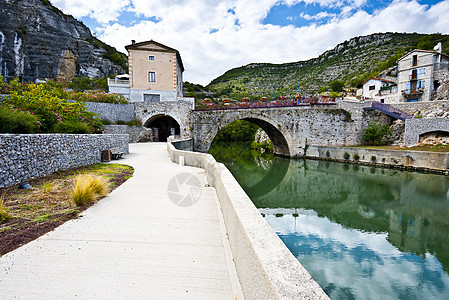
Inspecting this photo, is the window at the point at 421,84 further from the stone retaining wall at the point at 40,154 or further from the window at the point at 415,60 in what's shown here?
the stone retaining wall at the point at 40,154

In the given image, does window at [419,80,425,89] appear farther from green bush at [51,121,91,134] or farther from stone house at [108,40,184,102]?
green bush at [51,121,91,134]

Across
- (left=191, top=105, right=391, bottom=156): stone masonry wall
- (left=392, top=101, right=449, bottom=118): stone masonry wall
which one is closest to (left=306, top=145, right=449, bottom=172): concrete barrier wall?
(left=191, top=105, right=391, bottom=156): stone masonry wall

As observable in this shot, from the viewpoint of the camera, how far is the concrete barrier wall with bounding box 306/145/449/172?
1418 centimetres

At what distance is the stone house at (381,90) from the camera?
98.6 feet

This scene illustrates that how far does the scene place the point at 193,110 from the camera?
21547mm

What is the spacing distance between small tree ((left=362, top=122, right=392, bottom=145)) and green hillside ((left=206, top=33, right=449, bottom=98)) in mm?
26881

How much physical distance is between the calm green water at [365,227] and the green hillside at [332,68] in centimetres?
3804

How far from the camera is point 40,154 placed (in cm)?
596

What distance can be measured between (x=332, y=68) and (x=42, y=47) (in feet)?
228

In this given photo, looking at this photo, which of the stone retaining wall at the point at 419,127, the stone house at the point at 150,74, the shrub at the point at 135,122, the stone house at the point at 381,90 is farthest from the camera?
the stone house at the point at 381,90

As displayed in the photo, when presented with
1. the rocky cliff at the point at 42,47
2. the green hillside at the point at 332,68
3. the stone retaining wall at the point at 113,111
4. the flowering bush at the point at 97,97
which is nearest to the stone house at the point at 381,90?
the green hillside at the point at 332,68

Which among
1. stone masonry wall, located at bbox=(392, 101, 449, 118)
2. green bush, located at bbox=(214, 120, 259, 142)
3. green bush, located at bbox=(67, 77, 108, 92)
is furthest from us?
green bush, located at bbox=(214, 120, 259, 142)

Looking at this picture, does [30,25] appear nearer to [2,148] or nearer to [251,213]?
[2,148]

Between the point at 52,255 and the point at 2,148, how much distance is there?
3.94m
